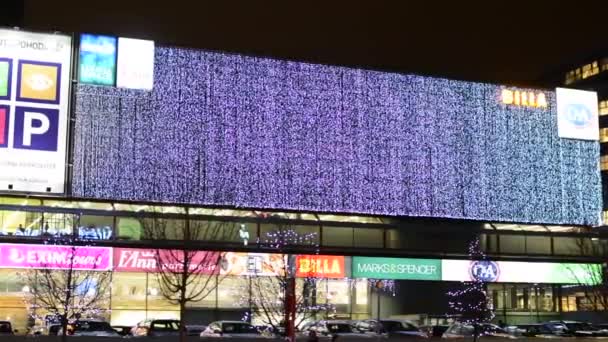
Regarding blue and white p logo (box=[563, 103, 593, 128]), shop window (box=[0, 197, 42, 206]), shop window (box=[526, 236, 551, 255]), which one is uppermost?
blue and white p logo (box=[563, 103, 593, 128])

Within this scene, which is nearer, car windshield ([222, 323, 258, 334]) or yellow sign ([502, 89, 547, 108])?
car windshield ([222, 323, 258, 334])

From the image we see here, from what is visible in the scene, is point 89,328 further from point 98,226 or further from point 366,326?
point 366,326

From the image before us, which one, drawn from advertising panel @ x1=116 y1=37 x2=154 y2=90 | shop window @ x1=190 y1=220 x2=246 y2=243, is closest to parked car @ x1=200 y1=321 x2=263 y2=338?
shop window @ x1=190 y1=220 x2=246 y2=243

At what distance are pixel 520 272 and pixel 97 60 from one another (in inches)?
1150

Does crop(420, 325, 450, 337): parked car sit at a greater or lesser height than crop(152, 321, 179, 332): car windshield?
lesser

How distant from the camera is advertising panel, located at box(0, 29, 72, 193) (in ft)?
138

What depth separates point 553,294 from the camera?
65.9 m

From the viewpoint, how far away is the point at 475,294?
43344 millimetres

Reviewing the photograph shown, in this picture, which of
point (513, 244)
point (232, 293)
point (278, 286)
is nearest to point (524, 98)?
point (513, 244)

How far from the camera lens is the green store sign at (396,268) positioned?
49.8m

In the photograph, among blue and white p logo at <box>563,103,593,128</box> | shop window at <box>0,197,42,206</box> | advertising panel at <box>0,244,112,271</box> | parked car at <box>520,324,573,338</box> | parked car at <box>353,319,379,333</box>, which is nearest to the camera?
advertising panel at <box>0,244,112,271</box>

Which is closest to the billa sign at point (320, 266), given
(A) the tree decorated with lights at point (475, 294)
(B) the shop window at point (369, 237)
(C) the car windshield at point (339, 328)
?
(B) the shop window at point (369, 237)

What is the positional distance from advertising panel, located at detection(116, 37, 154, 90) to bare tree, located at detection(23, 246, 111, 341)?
9.37 meters

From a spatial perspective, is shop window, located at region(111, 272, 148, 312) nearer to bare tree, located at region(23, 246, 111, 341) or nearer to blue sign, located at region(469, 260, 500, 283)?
bare tree, located at region(23, 246, 111, 341)
